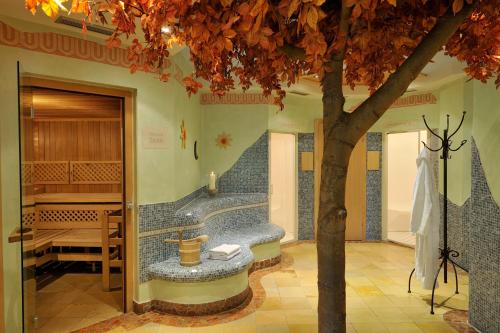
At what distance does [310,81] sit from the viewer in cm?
466

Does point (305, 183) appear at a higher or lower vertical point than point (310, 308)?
higher

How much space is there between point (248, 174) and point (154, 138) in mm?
2177

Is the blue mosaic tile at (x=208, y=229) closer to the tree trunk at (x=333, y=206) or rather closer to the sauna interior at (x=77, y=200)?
the sauna interior at (x=77, y=200)

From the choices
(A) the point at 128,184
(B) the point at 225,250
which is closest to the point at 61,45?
(A) the point at 128,184

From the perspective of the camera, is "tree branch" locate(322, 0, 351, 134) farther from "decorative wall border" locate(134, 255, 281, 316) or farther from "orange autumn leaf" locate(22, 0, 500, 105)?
"decorative wall border" locate(134, 255, 281, 316)

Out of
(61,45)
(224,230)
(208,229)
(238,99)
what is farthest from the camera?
(238,99)

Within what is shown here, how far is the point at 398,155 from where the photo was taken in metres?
7.59

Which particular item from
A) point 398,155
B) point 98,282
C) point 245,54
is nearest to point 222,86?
point 245,54

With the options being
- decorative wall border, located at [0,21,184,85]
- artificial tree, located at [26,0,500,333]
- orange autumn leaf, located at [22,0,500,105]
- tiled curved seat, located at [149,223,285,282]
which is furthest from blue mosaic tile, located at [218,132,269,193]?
artificial tree, located at [26,0,500,333]

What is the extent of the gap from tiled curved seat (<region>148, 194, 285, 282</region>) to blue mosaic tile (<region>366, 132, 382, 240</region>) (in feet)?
6.36

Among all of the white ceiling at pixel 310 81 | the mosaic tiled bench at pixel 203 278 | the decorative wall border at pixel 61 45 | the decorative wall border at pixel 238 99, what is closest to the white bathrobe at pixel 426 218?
the white ceiling at pixel 310 81

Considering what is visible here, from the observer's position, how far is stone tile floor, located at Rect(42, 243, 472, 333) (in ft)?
9.56

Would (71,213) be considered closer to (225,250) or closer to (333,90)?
(225,250)

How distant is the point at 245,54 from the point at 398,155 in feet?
22.7
